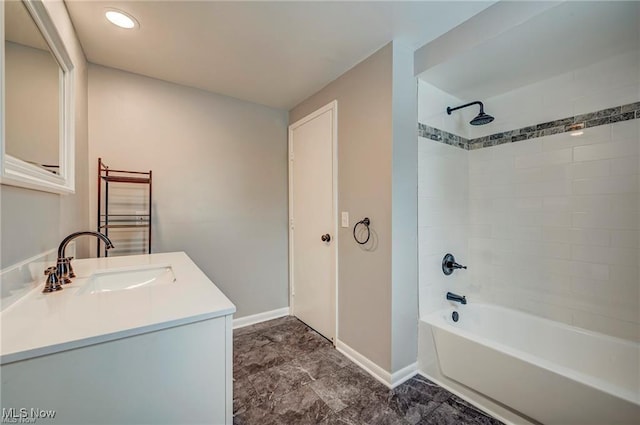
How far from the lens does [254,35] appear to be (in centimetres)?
173

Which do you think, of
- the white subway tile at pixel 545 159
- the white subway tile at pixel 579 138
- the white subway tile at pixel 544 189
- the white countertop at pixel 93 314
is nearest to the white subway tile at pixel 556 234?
the white subway tile at pixel 544 189

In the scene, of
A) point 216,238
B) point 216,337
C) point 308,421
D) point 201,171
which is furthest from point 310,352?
point 201,171

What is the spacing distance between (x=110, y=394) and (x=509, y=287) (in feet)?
8.52

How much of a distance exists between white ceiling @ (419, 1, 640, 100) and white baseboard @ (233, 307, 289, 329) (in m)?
2.57

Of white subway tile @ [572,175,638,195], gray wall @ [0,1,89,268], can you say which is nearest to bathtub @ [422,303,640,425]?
white subway tile @ [572,175,638,195]

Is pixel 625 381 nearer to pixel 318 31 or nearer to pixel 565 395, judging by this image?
pixel 565 395

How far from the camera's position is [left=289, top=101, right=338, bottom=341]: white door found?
2.33m

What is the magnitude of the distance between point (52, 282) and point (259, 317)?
1941mm

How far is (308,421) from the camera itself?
1511 millimetres

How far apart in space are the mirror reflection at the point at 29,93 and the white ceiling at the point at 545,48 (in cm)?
204

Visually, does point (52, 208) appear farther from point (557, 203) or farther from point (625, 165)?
point (625, 165)

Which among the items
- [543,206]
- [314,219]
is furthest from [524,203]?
[314,219]

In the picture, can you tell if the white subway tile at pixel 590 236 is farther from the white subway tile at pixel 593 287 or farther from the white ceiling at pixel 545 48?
the white ceiling at pixel 545 48

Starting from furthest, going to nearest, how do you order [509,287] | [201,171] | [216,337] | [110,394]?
1. [201,171]
2. [509,287]
3. [216,337]
4. [110,394]
